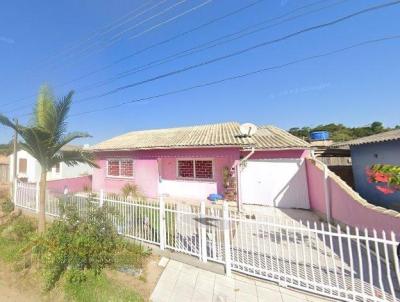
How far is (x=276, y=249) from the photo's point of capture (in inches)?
205

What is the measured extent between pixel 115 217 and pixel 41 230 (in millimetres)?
3237

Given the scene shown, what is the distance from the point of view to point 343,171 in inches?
583

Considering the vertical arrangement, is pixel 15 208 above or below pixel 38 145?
below

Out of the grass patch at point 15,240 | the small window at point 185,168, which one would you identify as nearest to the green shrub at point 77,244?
the grass patch at point 15,240

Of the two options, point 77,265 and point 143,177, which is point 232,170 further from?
point 77,265

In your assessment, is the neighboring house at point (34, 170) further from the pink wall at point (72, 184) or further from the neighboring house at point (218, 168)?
the neighboring house at point (218, 168)

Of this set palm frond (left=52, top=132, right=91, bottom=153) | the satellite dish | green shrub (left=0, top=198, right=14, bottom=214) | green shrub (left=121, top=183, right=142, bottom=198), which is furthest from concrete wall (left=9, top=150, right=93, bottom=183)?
the satellite dish

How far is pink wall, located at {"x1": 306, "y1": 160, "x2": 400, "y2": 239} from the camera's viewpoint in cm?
620

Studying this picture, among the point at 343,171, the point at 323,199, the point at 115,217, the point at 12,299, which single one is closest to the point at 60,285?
the point at 12,299

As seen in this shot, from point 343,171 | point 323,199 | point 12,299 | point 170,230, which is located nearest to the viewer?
point 12,299

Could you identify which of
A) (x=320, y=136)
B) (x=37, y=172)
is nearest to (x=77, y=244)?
(x=320, y=136)

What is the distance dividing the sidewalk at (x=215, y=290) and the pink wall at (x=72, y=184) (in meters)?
14.3

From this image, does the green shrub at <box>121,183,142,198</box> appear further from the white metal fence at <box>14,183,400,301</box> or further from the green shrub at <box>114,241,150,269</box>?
the green shrub at <box>114,241,150,269</box>

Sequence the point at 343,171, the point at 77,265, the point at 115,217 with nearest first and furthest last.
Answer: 1. the point at 77,265
2. the point at 115,217
3. the point at 343,171
